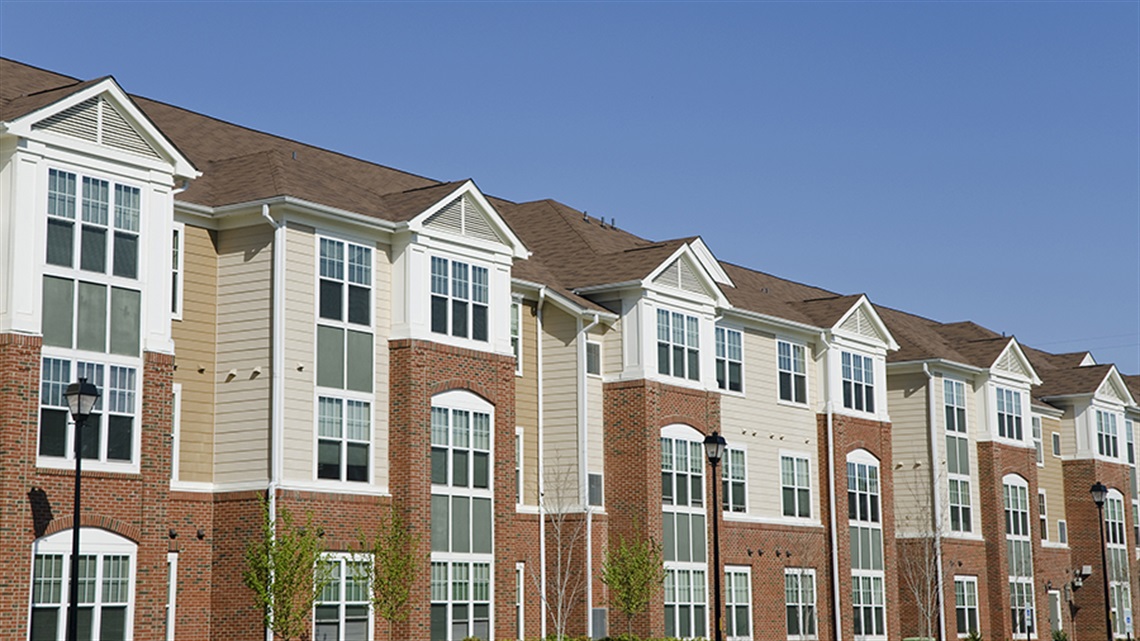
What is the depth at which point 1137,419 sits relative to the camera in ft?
221

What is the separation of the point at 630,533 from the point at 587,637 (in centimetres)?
300

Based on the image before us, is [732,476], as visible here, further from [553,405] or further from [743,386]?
[553,405]

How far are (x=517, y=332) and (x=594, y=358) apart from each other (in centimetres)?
284

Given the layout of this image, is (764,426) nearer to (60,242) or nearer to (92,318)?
(92,318)

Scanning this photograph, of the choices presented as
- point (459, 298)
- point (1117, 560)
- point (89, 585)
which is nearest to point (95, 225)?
point (89, 585)

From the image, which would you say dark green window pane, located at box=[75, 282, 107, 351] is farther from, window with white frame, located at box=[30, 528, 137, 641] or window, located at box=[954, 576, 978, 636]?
window, located at box=[954, 576, 978, 636]

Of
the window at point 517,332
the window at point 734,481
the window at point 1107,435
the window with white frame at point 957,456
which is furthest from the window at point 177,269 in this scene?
the window at point 1107,435

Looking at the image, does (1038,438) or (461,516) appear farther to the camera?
(1038,438)

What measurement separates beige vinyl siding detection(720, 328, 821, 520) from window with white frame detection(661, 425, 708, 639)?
8.66ft

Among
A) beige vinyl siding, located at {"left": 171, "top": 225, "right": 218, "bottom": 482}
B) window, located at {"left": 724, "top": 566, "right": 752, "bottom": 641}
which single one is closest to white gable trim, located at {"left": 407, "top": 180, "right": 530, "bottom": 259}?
beige vinyl siding, located at {"left": 171, "top": 225, "right": 218, "bottom": 482}

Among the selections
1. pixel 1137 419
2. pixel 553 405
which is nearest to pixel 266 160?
pixel 553 405

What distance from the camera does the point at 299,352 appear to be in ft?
99.3

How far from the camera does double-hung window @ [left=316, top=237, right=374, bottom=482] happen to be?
101 ft

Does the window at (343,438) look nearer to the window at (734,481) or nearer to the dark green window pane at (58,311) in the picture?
the dark green window pane at (58,311)
